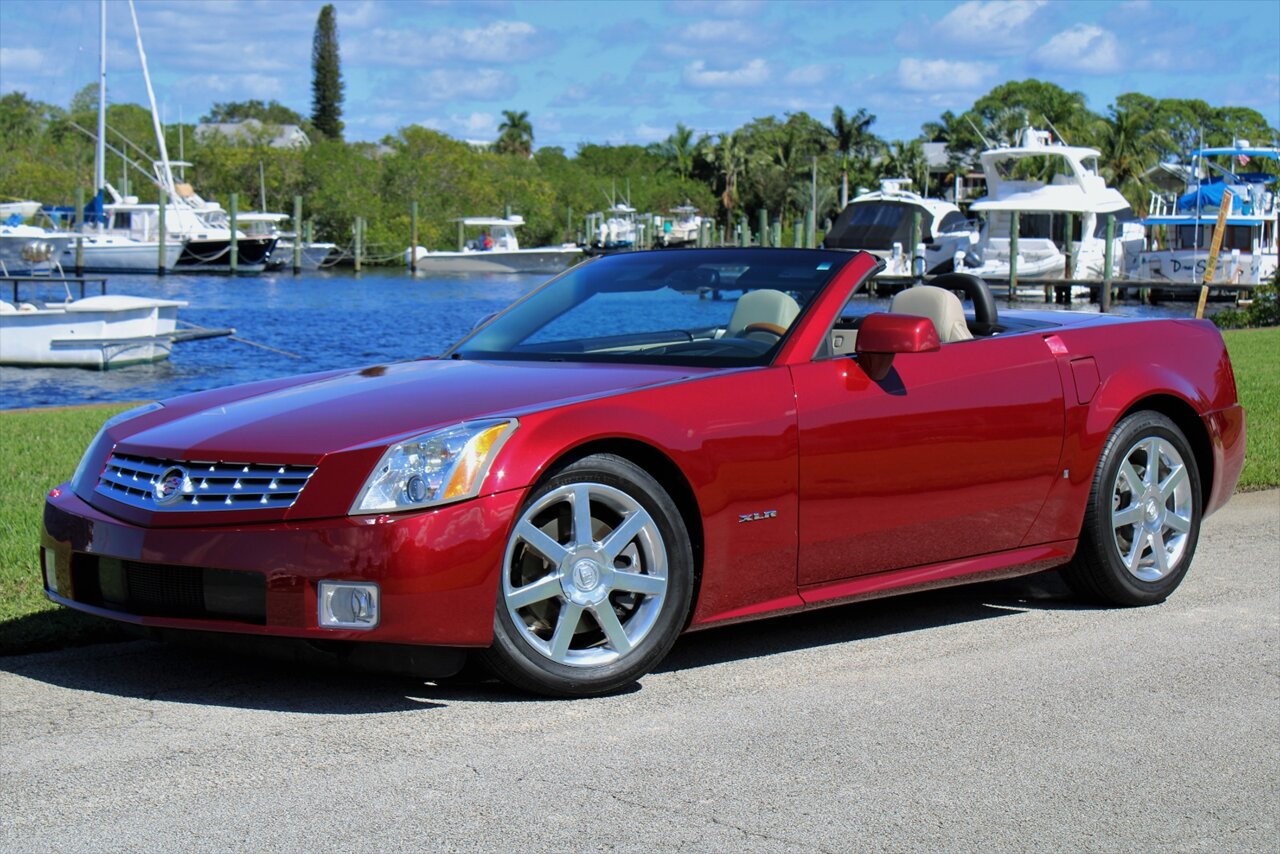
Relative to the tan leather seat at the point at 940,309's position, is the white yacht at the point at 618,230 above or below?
above

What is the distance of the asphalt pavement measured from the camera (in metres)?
3.78

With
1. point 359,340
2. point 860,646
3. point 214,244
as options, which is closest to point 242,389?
point 860,646

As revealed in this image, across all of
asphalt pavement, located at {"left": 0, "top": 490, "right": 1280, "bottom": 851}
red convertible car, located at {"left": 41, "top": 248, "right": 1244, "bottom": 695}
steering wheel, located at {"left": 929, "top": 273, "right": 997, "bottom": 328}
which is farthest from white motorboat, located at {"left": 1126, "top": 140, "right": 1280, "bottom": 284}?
asphalt pavement, located at {"left": 0, "top": 490, "right": 1280, "bottom": 851}

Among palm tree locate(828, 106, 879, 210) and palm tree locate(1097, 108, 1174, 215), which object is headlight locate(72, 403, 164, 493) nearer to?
palm tree locate(1097, 108, 1174, 215)

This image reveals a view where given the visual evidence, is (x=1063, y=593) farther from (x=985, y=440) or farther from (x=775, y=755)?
(x=775, y=755)

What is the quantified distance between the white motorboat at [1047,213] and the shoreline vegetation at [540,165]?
37.7ft

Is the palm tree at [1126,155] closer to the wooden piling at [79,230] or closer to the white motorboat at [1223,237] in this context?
the white motorboat at [1223,237]

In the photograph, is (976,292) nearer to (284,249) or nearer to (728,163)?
(284,249)

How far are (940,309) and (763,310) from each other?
81cm

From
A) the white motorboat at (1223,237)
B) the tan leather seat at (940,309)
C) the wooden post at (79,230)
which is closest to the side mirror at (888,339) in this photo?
the tan leather seat at (940,309)

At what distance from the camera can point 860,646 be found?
5711 millimetres

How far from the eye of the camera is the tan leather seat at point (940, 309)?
612 centimetres

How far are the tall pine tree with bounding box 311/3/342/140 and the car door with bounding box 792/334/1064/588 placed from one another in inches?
5449

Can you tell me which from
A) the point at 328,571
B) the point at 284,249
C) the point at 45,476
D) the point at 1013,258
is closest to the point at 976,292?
the point at 328,571
